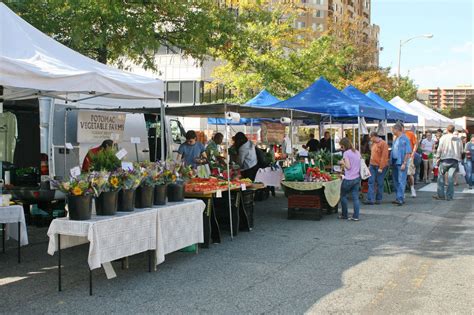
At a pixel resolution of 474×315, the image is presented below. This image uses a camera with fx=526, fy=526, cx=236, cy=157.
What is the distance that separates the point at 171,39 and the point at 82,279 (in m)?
9.97

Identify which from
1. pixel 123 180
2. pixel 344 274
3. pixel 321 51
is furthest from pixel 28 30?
pixel 321 51

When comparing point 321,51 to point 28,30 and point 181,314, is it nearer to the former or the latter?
point 28,30

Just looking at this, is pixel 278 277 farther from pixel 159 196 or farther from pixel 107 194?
pixel 107 194

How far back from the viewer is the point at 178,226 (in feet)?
22.0

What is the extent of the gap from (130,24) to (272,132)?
14.2 ft

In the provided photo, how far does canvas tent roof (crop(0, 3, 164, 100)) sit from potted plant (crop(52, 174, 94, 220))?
1337 millimetres

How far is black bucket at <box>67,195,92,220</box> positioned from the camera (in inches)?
215

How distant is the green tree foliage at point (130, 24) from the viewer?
39.7 feet

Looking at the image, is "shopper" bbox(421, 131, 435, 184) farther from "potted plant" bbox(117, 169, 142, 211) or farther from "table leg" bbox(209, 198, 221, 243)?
"potted plant" bbox(117, 169, 142, 211)

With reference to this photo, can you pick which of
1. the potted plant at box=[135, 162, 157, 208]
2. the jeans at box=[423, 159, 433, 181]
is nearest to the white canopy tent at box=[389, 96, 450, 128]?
the jeans at box=[423, 159, 433, 181]

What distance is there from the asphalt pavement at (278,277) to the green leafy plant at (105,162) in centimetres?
126

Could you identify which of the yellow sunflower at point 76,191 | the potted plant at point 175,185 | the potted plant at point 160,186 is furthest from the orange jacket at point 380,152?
the yellow sunflower at point 76,191

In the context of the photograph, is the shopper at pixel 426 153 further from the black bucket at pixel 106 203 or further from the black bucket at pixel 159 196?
the black bucket at pixel 106 203

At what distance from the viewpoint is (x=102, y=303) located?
16.9ft
